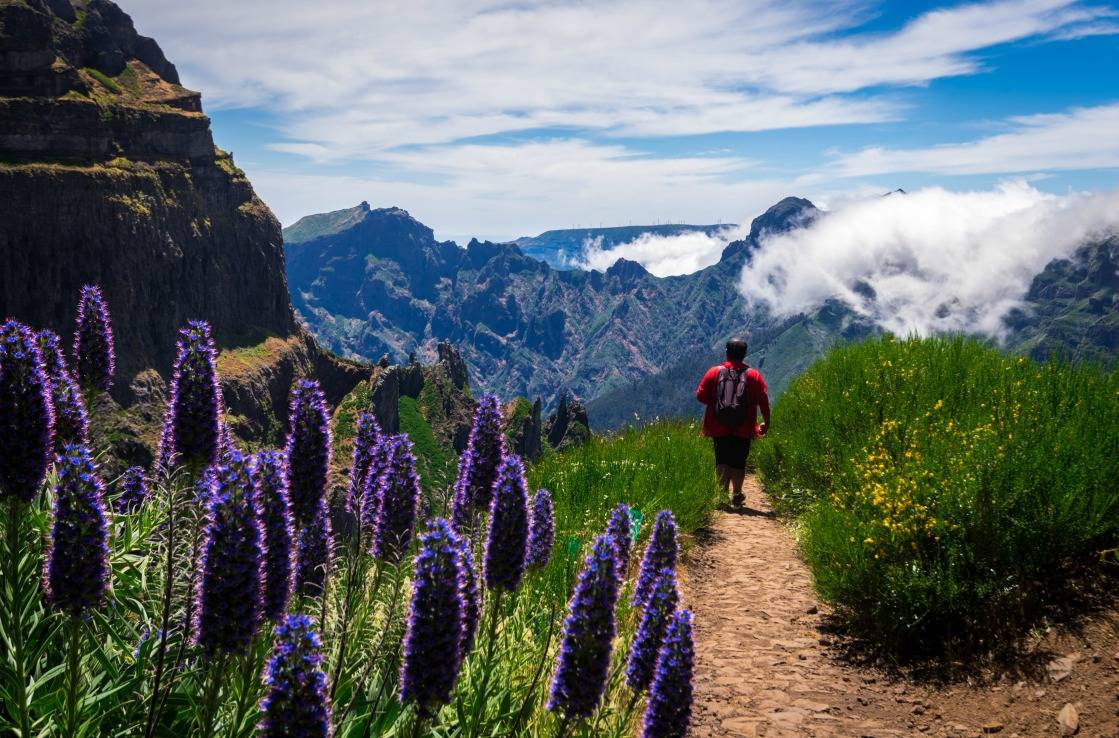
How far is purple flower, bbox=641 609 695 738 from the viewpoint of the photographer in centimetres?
398

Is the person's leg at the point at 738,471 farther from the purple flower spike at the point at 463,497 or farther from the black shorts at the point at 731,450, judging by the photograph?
the purple flower spike at the point at 463,497

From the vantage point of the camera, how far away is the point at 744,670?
25.5ft

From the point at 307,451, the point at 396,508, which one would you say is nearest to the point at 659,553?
the point at 396,508

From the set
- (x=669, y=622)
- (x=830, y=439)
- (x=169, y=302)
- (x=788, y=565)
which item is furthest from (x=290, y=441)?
(x=169, y=302)

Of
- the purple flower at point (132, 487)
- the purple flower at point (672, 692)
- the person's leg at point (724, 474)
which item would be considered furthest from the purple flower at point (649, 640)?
the person's leg at point (724, 474)

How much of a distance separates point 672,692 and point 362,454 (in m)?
3.10

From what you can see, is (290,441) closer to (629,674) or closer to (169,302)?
(629,674)

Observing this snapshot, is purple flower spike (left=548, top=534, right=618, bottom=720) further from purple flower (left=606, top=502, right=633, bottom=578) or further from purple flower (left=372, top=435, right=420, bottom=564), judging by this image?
purple flower (left=372, top=435, right=420, bottom=564)

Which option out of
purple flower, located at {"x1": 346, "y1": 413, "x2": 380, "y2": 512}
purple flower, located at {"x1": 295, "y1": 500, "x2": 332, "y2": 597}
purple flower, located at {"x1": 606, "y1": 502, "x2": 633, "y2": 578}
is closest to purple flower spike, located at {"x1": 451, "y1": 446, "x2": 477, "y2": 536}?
purple flower, located at {"x1": 346, "y1": 413, "x2": 380, "y2": 512}

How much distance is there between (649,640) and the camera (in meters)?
4.50

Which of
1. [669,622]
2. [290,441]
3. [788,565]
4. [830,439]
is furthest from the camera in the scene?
[830,439]

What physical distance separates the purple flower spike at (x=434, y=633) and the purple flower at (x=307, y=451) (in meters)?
1.70

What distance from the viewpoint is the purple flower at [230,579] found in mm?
3209

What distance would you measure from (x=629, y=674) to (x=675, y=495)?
24.7 ft
